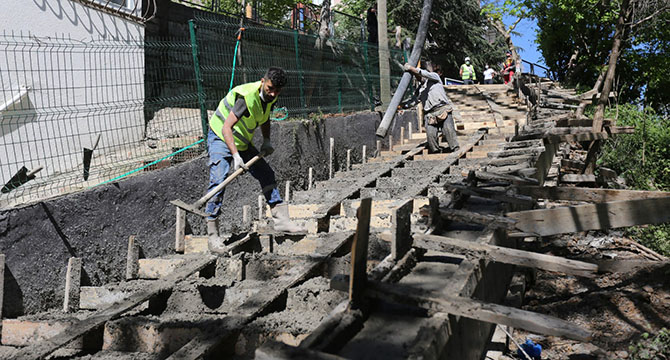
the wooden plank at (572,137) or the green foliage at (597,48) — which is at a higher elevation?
the green foliage at (597,48)

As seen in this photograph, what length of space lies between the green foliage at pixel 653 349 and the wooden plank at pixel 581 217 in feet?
3.01

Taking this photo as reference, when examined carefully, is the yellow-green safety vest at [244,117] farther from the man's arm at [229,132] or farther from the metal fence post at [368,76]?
the metal fence post at [368,76]

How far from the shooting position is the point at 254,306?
3424mm

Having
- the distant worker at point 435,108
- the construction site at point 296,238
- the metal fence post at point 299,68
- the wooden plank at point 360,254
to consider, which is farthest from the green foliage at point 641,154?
the wooden plank at point 360,254

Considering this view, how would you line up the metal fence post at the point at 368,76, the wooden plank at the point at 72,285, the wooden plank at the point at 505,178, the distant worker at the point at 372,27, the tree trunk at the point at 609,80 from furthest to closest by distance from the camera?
the distant worker at the point at 372,27 → the metal fence post at the point at 368,76 → the tree trunk at the point at 609,80 → the wooden plank at the point at 505,178 → the wooden plank at the point at 72,285

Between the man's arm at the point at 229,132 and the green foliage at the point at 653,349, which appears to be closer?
the green foliage at the point at 653,349

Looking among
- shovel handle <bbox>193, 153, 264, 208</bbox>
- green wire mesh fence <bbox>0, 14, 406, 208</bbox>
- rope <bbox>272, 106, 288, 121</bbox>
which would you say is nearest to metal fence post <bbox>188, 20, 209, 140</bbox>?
green wire mesh fence <bbox>0, 14, 406, 208</bbox>

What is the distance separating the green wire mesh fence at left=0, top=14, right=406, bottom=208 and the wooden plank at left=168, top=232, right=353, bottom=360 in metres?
2.78

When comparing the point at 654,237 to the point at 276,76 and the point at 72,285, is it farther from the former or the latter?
the point at 72,285

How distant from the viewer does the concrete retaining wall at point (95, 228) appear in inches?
177

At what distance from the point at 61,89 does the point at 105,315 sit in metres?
5.01

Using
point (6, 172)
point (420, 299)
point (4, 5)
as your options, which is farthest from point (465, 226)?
point (4, 5)

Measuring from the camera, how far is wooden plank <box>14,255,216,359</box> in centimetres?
324

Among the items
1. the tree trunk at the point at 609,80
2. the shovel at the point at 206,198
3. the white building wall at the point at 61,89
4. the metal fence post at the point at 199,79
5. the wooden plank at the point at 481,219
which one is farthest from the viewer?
the tree trunk at the point at 609,80
